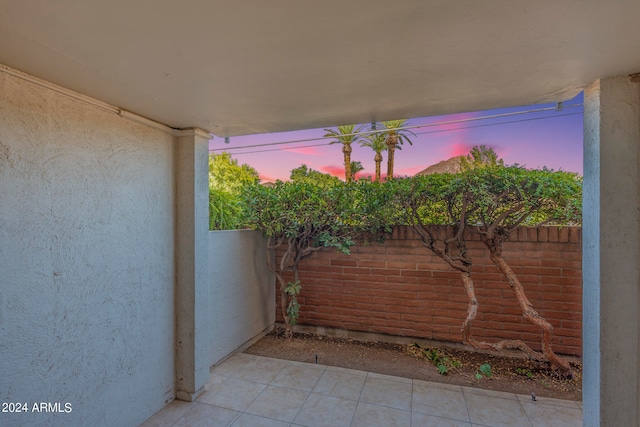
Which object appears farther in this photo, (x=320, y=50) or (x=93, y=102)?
(x=93, y=102)

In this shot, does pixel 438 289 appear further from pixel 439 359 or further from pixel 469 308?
pixel 439 359

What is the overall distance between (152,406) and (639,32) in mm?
4523

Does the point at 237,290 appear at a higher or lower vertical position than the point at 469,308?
higher

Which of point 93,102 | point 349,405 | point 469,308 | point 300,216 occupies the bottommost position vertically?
point 349,405

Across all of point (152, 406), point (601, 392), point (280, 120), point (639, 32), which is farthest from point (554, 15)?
point (152, 406)

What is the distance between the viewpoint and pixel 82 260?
2.33 m

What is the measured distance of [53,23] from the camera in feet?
4.72

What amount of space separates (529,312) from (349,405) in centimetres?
245

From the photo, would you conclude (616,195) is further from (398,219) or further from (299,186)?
(299,186)

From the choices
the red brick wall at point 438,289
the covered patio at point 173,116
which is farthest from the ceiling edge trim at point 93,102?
the red brick wall at point 438,289

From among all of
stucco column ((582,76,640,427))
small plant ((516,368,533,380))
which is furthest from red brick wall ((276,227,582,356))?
stucco column ((582,76,640,427))

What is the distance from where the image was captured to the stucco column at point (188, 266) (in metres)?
3.19

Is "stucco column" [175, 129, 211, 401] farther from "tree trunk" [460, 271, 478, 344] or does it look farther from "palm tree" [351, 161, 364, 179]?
"palm tree" [351, 161, 364, 179]

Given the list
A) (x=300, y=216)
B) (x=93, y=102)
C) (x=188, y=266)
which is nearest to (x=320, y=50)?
(x=93, y=102)
